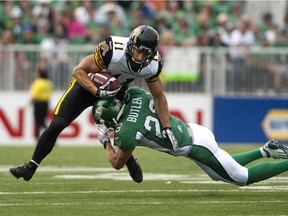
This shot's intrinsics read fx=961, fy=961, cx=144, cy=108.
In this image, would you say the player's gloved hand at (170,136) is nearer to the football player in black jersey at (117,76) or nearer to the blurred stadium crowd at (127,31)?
the football player in black jersey at (117,76)

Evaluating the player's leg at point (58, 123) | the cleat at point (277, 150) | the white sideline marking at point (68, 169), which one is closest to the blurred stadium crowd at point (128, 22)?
the white sideline marking at point (68, 169)

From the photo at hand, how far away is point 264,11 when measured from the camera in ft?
65.4

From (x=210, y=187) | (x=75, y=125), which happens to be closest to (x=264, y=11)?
(x=75, y=125)

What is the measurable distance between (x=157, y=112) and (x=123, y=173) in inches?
121

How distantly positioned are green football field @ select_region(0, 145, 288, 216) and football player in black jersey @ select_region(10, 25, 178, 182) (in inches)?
15.7

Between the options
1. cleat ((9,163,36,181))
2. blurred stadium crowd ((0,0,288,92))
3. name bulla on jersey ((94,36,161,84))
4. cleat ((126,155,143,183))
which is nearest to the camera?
name bulla on jersey ((94,36,161,84))

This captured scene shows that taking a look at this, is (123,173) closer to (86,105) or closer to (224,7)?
(86,105)

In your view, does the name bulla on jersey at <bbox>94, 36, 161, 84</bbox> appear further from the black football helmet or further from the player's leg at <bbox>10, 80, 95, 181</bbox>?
the player's leg at <bbox>10, 80, 95, 181</bbox>

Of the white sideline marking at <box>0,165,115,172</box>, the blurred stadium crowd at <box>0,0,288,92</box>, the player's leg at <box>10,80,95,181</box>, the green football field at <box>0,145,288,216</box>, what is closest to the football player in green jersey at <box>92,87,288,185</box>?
the green football field at <box>0,145,288,216</box>

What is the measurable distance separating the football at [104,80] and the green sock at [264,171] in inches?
53.6

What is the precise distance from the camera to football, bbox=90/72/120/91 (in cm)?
818

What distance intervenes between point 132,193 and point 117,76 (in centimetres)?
107

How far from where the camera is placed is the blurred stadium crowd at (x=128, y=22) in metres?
17.8

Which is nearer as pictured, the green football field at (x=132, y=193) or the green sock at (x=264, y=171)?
the green football field at (x=132, y=193)
